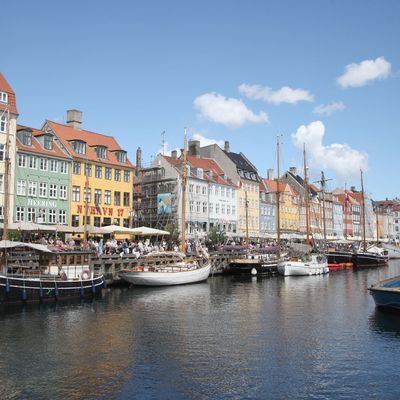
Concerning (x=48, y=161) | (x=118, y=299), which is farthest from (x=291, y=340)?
(x=48, y=161)

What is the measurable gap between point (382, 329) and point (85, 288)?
63.3 ft

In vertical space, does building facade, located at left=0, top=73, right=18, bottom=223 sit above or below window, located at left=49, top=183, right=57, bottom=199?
above

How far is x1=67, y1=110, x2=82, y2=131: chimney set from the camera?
63.6 m

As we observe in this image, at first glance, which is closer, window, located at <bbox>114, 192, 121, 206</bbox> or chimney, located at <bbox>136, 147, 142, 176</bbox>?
window, located at <bbox>114, 192, 121, 206</bbox>

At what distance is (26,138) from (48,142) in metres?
3.05

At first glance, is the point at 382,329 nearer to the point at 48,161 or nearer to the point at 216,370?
the point at 216,370

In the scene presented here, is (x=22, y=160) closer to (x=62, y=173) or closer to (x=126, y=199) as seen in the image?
(x=62, y=173)

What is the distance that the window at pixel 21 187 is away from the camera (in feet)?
168

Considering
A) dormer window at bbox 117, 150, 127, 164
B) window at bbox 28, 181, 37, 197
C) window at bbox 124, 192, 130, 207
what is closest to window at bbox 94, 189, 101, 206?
window at bbox 124, 192, 130, 207

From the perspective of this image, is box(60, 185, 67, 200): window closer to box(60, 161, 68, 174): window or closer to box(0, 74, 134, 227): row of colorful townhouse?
box(0, 74, 134, 227): row of colorful townhouse

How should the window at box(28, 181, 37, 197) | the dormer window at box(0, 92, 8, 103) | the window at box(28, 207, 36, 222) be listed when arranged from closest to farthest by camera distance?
the dormer window at box(0, 92, 8, 103) → the window at box(28, 207, 36, 222) → the window at box(28, 181, 37, 197)

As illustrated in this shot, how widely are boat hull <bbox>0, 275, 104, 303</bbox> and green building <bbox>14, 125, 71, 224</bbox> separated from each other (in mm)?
19171

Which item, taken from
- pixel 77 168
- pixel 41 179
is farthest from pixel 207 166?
pixel 41 179

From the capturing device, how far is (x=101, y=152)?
2425 inches
